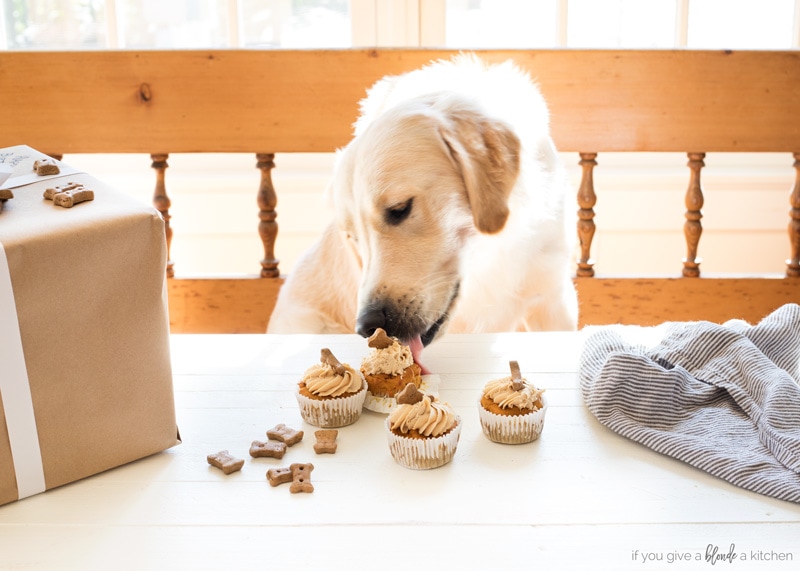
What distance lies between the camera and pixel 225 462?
802 millimetres

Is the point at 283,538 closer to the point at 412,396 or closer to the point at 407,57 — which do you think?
the point at 412,396

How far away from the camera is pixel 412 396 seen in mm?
831

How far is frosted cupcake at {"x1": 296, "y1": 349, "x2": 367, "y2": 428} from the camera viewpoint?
890 mm

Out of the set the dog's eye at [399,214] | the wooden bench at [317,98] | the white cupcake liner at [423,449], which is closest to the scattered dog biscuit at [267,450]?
the white cupcake liner at [423,449]

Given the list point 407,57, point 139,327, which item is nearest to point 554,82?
point 407,57

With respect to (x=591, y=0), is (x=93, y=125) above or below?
below

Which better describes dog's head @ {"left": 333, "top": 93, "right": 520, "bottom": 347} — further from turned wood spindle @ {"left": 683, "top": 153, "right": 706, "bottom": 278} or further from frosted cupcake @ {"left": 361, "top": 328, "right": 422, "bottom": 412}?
turned wood spindle @ {"left": 683, "top": 153, "right": 706, "bottom": 278}

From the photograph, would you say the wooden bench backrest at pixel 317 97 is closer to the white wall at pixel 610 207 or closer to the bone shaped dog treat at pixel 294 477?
the white wall at pixel 610 207

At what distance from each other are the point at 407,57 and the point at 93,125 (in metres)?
0.73

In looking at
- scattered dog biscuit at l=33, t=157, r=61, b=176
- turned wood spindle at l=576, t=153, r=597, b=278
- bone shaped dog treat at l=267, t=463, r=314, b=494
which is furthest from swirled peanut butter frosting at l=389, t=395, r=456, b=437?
turned wood spindle at l=576, t=153, r=597, b=278

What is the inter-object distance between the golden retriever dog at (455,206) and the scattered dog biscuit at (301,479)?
445mm

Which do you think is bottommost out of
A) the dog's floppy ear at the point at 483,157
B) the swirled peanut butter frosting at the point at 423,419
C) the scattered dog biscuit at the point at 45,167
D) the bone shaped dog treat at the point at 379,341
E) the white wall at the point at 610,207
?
the white wall at the point at 610,207

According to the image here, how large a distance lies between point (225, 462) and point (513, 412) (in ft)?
A: 1.01

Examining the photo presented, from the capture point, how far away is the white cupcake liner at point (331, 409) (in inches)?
35.0
